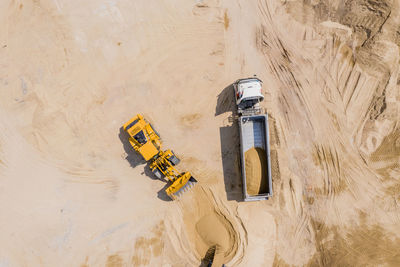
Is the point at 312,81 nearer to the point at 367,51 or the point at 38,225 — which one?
the point at 367,51

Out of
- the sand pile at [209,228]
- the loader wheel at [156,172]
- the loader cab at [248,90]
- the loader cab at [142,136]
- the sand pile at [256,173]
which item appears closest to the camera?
the loader cab at [248,90]

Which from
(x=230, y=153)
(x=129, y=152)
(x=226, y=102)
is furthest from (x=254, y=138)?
(x=129, y=152)

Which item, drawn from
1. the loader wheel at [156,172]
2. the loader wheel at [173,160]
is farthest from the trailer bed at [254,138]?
the loader wheel at [156,172]

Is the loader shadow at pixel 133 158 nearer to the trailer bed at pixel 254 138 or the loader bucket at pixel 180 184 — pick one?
the loader bucket at pixel 180 184

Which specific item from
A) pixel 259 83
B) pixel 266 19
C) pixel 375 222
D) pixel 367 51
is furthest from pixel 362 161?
pixel 266 19

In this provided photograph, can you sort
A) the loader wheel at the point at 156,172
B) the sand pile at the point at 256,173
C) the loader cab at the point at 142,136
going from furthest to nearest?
the sand pile at the point at 256,173 → the loader wheel at the point at 156,172 → the loader cab at the point at 142,136

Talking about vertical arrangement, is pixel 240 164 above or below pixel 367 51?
below
